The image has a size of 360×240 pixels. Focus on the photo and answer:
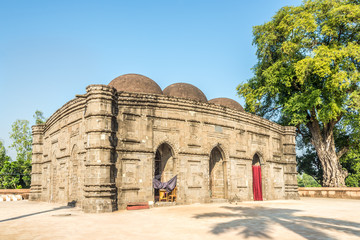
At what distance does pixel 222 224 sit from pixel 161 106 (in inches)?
294

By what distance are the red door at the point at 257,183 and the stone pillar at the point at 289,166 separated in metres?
2.92

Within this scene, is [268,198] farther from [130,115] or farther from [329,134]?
[130,115]

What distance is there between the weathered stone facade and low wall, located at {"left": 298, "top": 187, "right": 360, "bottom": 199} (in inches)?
124

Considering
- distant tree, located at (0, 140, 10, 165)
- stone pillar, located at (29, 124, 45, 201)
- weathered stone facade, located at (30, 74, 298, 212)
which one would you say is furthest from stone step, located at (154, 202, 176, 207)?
distant tree, located at (0, 140, 10, 165)

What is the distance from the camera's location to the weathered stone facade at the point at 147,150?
12.4 metres

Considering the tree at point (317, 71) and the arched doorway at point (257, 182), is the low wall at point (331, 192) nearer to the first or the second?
the tree at point (317, 71)

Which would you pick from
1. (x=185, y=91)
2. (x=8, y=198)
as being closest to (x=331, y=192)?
(x=185, y=91)

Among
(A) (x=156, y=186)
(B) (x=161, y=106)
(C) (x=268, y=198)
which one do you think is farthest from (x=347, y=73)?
(A) (x=156, y=186)

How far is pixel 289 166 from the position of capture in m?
20.4

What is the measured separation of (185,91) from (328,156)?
13.2 meters

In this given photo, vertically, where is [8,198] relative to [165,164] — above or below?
below

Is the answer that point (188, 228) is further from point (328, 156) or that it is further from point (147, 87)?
point (328, 156)

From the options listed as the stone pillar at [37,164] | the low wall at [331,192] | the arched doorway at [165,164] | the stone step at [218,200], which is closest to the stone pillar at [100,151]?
the arched doorway at [165,164]

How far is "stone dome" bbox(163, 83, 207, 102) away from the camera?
1788 centimetres
